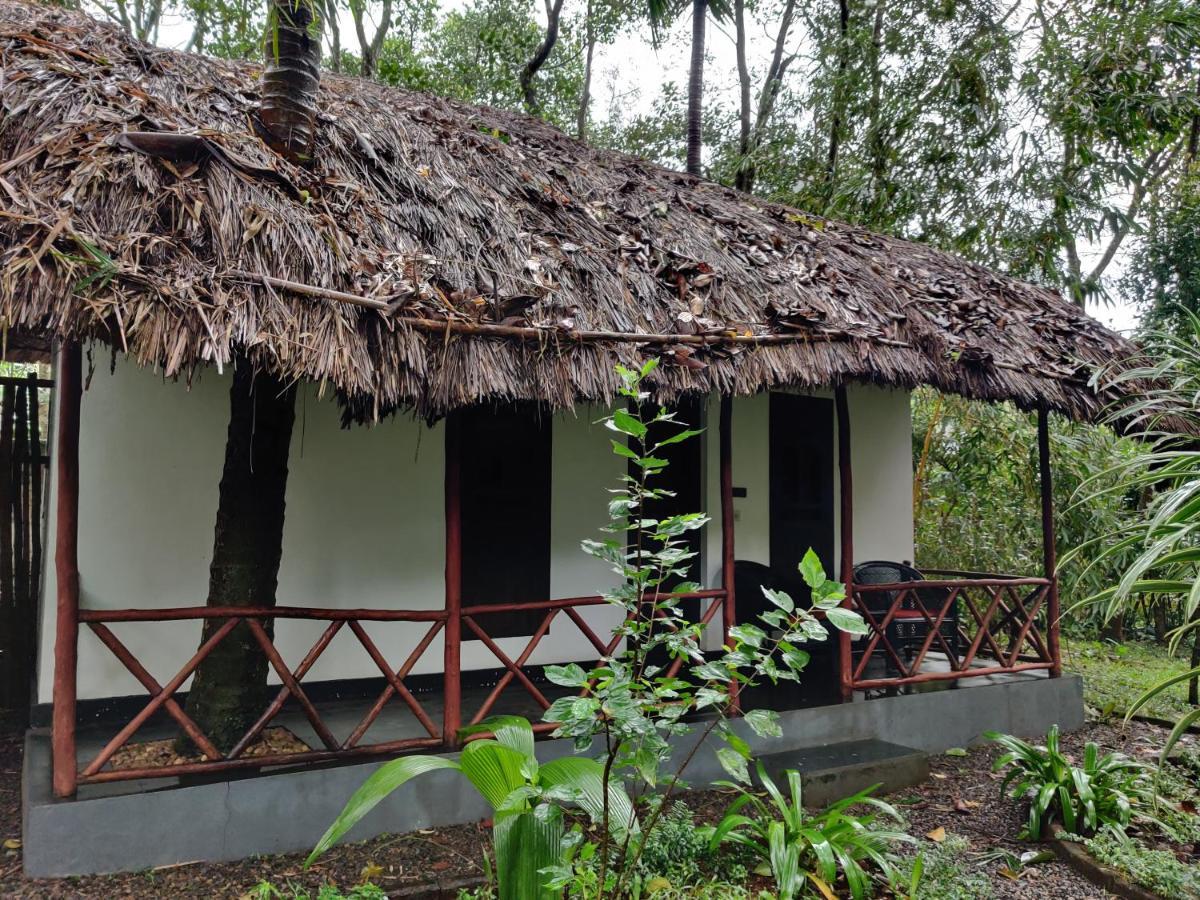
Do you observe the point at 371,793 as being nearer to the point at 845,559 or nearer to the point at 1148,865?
the point at 1148,865

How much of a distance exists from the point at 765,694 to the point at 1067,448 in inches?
209

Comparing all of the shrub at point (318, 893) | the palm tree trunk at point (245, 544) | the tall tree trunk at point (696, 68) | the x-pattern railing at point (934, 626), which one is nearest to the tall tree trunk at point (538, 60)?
the tall tree trunk at point (696, 68)

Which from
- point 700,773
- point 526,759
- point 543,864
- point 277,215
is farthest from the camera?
point 700,773

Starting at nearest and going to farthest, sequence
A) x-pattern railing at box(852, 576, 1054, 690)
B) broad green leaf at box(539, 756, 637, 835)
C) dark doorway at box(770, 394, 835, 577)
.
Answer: broad green leaf at box(539, 756, 637, 835), x-pattern railing at box(852, 576, 1054, 690), dark doorway at box(770, 394, 835, 577)

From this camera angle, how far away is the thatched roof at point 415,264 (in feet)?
10.4

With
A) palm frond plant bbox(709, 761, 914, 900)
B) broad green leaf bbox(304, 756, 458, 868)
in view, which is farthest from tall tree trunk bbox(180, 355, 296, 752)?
palm frond plant bbox(709, 761, 914, 900)

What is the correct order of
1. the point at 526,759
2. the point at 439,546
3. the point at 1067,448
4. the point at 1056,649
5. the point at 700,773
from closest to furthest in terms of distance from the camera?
the point at 526,759 → the point at 700,773 → the point at 439,546 → the point at 1056,649 → the point at 1067,448

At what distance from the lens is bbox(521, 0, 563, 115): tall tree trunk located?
1155 centimetres

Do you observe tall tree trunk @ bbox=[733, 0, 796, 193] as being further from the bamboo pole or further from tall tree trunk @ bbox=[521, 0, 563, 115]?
the bamboo pole

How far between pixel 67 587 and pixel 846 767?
145 inches

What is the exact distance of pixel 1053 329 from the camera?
6.11 meters

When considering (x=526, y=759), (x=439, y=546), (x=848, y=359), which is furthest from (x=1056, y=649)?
(x=526, y=759)

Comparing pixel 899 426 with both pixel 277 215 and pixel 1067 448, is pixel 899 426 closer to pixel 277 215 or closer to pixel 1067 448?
pixel 1067 448

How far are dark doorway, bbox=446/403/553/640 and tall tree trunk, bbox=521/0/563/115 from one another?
813 centimetres
